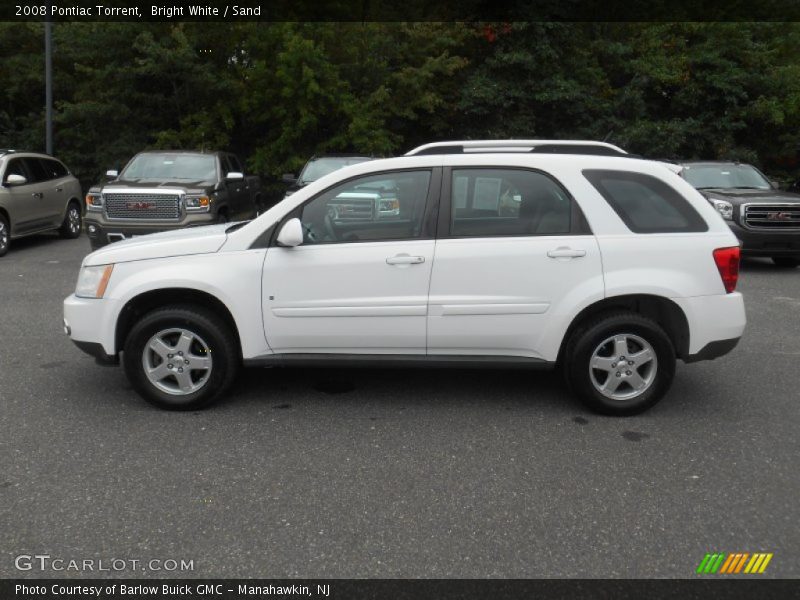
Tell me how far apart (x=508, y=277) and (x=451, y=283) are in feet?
1.19

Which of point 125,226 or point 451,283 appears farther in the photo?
point 125,226

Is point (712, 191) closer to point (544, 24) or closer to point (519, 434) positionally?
point (519, 434)

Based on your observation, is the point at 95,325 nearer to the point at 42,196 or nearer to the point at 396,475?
the point at 396,475

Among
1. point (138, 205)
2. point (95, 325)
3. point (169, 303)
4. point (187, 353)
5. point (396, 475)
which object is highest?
point (138, 205)

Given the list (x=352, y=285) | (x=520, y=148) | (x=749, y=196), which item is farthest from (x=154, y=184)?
(x=749, y=196)

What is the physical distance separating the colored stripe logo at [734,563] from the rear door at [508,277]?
1.94 metres

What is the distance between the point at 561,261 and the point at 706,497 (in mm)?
1704

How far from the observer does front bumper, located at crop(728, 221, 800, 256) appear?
11680 mm

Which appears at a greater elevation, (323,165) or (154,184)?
(323,165)

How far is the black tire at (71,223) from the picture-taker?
1552 cm

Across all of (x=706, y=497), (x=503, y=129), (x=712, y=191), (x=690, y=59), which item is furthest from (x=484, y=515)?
(x=690, y=59)

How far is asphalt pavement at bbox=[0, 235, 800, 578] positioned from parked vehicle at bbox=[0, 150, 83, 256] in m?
7.85

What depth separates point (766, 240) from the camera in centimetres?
1170

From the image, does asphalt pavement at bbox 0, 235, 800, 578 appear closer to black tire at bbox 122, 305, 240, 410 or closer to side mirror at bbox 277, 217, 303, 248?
black tire at bbox 122, 305, 240, 410
